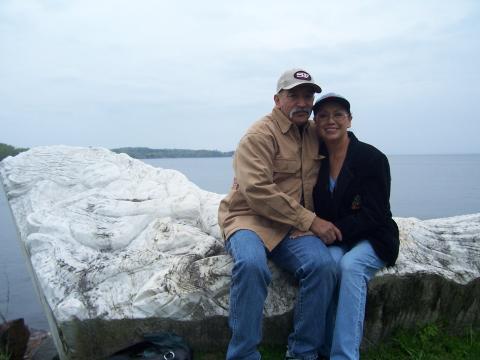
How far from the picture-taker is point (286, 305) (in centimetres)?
434

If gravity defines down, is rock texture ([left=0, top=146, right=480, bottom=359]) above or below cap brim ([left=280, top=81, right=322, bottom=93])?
below

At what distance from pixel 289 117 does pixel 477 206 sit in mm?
17307

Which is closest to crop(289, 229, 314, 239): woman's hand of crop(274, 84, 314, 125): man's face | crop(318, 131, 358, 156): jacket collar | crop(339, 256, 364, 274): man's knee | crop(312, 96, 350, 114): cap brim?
crop(339, 256, 364, 274): man's knee

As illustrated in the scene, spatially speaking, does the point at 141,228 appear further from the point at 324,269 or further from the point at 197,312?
the point at 324,269

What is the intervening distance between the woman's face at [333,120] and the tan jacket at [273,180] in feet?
0.65

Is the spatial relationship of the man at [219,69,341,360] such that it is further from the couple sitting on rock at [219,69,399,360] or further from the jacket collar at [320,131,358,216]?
the jacket collar at [320,131,358,216]

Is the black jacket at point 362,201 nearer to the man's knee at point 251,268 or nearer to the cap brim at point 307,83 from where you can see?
the cap brim at point 307,83

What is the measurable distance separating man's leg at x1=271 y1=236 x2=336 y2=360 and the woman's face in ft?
3.46

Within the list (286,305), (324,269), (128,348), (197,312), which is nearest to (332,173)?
(324,269)

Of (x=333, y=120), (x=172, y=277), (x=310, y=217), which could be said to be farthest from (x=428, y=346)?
(x=172, y=277)

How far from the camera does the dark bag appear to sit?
143 inches

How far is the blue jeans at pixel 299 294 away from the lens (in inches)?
142

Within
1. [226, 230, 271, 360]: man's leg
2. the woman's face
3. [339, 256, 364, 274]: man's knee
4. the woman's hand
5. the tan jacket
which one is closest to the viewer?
[226, 230, 271, 360]: man's leg

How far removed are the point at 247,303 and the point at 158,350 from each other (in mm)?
845
